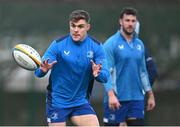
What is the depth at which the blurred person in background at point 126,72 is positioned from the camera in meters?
9.40

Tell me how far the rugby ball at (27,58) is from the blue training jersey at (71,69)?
0.38 ft

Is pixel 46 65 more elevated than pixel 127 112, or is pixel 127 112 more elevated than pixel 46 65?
pixel 46 65

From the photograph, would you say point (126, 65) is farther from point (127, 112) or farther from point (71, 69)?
point (71, 69)

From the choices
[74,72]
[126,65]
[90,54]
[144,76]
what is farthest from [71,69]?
[144,76]

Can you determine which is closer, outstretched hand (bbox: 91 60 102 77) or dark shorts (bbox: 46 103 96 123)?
outstretched hand (bbox: 91 60 102 77)

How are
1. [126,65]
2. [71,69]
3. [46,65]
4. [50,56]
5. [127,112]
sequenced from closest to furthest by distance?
[46,65]
[50,56]
[71,69]
[126,65]
[127,112]

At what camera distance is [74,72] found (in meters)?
7.98

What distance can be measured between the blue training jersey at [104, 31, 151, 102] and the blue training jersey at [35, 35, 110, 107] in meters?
1.26

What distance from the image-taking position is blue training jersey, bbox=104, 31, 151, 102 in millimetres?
9398

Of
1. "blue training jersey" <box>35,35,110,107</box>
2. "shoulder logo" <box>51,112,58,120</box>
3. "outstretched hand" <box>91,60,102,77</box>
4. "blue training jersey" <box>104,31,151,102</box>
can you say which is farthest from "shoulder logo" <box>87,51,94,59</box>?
"blue training jersey" <box>104,31,151,102</box>

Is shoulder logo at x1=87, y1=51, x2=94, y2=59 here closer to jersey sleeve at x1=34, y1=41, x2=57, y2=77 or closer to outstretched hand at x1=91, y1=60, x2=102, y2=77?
outstretched hand at x1=91, y1=60, x2=102, y2=77

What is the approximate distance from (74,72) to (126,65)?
1614 mm

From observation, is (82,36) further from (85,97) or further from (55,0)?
(55,0)

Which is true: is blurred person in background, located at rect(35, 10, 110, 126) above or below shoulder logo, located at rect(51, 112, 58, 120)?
above
